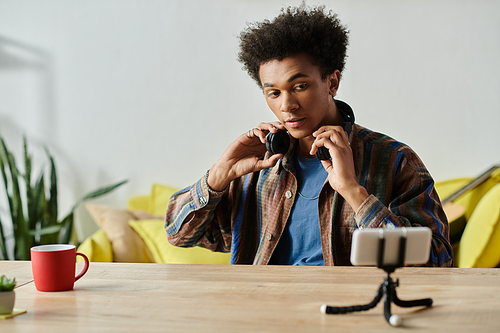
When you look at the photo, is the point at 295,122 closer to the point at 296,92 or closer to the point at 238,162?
the point at 296,92

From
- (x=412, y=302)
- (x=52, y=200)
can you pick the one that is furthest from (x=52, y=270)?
(x=52, y=200)

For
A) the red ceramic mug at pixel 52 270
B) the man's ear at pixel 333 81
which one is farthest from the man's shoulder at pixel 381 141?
the red ceramic mug at pixel 52 270

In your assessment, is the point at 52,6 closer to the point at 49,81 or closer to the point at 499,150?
the point at 49,81

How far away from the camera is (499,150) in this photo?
2.67 meters

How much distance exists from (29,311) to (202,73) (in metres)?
2.28

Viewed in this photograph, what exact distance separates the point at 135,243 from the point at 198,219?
1.02 metres

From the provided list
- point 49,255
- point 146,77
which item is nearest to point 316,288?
point 49,255

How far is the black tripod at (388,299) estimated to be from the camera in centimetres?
→ 72

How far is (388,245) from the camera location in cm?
72

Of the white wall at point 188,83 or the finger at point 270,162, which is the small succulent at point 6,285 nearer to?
the finger at point 270,162

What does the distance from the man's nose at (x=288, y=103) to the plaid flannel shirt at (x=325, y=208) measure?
20cm

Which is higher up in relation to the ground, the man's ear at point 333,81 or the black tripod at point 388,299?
the man's ear at point 333,81

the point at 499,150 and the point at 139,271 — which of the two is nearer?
the point at 139,271

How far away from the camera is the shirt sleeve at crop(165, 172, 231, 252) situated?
1492 mm
